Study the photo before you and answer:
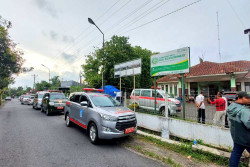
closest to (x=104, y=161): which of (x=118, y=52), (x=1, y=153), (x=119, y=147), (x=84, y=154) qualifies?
(x=84, y=154)

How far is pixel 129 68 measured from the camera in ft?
25.0

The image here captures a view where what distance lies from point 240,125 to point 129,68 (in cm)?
580

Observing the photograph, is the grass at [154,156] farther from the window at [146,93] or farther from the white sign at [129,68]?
the window at [146,93]

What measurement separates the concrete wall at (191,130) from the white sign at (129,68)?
2580 millimetres

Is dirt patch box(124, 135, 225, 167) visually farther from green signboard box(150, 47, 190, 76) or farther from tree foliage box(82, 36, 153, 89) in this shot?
tree foliage box(82, 36, 153, 89)

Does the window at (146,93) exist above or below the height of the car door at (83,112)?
above

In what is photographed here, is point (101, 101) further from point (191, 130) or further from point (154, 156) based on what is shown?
point (191, 130)

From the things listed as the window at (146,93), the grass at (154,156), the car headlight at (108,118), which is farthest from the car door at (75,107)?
the window at (146,93)

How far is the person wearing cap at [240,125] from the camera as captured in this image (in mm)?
2316

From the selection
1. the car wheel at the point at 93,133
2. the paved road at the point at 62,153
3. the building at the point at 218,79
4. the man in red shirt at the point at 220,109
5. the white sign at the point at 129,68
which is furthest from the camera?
the building at the point at 218,79

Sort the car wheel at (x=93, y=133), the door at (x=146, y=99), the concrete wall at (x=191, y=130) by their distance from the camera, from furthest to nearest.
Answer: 1. the door at (x=146, y=99)
2. the car wheel at (x=93, y=133)
3. the concrete wall at (x=191, y=130)

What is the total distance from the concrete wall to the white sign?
2.58m

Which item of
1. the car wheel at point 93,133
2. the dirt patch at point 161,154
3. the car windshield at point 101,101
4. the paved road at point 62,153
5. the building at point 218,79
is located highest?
the building at point 218,79

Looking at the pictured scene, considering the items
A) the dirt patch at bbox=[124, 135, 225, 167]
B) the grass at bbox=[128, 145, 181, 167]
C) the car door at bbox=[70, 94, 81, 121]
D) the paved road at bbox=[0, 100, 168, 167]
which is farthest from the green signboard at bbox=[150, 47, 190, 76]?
the car door at bbox=[70, 94, 81, 121]
